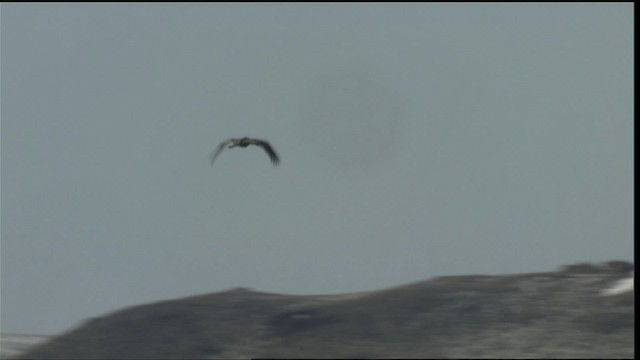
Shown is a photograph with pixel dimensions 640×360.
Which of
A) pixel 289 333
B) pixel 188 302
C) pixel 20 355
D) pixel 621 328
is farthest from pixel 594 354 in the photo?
pixel 20 355

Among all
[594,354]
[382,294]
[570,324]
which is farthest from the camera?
[382,294]

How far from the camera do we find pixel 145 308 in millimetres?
88312

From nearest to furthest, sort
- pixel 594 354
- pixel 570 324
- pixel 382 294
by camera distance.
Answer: pixel 594 354 < pixel 570 324 < pixel 382 294

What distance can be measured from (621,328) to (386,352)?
1080 cm

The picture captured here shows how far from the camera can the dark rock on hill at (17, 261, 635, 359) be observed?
→ 257ft

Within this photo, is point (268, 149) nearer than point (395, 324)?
Yes

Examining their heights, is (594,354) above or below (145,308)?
below

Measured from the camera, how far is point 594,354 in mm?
74750

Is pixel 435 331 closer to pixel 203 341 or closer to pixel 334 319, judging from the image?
pixel 334 319

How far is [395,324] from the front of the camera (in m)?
82.8

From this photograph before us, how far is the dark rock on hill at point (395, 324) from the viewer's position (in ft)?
257

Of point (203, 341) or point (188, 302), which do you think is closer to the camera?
point (203, 341)

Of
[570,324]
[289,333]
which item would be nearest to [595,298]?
[570,324]

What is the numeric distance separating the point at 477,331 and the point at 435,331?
82.5 inches
